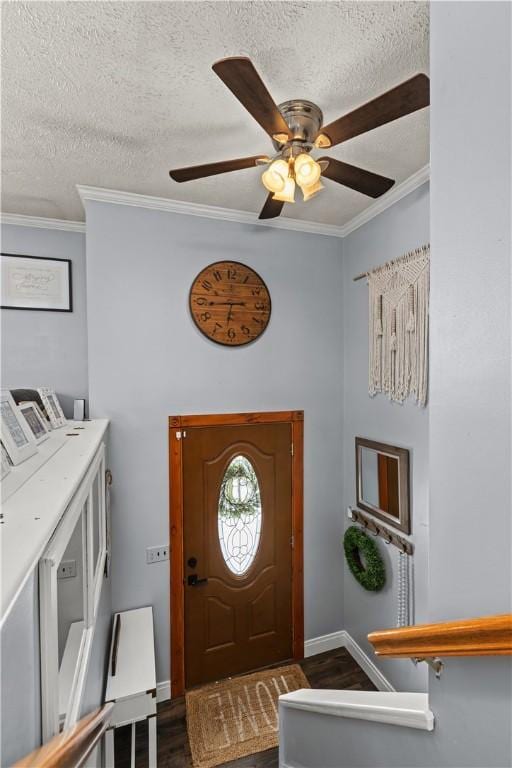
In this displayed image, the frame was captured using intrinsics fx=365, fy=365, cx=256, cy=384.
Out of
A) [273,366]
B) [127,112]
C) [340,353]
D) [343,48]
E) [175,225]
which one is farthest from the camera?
[340,353]

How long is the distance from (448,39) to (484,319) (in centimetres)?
59

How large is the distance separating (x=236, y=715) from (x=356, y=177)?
3185 millimetres

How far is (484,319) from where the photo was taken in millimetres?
679

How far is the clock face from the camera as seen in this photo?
2.61 m

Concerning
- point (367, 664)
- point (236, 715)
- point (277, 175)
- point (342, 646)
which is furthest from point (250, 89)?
point (342, 646)

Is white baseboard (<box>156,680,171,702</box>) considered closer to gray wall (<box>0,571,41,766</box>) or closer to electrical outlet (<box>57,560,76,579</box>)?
electrical outlet (<box>57,560,76,579</box>)

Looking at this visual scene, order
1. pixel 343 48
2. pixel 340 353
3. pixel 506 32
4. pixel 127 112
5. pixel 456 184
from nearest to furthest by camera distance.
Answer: pixel 506 32 → pixel 456 184 → pixel 343 48 → pixel 127 112 → pixel 340 353

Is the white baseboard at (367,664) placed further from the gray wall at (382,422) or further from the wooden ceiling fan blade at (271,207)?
the wooden ceiling fan blade at (271,207)

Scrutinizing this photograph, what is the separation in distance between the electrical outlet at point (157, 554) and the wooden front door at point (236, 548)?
0.15 metres

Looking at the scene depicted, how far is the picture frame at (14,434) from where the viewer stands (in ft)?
3.37

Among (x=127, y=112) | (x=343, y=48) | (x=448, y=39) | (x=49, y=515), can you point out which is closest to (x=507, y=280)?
(x=448, y=39)

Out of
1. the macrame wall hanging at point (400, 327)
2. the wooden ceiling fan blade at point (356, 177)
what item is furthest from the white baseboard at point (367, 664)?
the wooden ceiling fan blade at point (356, 177)

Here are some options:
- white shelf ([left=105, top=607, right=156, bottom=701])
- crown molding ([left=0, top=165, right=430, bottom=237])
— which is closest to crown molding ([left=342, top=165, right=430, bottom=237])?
crown molding ([left=0, top=165, right=430, bottom=237])

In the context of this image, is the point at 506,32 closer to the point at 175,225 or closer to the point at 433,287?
the point at 433,287
